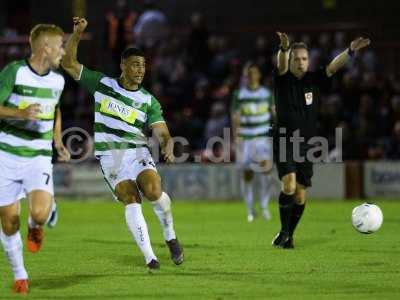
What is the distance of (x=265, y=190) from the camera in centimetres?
1734

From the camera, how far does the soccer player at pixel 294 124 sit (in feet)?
39.6

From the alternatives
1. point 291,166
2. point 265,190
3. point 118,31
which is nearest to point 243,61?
point 118,31

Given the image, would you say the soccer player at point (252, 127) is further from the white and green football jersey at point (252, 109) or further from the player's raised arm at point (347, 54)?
the player's raised arm at point (347, 54)

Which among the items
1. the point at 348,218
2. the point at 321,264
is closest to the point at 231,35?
the point at 348,218

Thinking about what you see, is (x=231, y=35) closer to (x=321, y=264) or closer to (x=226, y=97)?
(x=226, y=97)

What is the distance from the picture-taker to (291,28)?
23672mm

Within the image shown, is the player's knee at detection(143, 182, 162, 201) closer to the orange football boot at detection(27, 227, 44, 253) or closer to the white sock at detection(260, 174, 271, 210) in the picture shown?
the orange football boot at detection(27, 227, 44, 253)

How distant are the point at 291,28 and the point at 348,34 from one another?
1405mm

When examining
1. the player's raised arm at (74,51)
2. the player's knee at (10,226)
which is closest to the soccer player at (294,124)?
the player's raised arm at (74,51)

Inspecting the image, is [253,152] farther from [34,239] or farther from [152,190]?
[34,239]

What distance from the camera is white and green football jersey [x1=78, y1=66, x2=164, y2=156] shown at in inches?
406

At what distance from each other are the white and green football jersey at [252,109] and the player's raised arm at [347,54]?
573 centimetres

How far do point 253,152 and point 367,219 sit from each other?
6.37m

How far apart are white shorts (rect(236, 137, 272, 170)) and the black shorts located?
5342 millimetres
